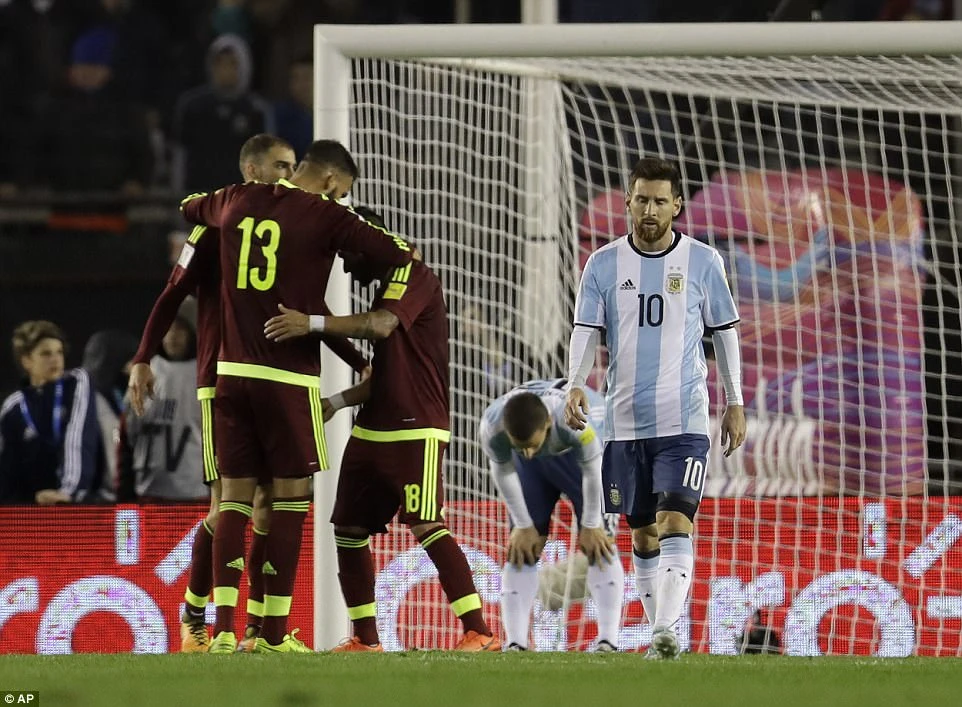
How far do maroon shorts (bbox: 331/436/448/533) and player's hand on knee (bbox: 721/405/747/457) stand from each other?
117cm

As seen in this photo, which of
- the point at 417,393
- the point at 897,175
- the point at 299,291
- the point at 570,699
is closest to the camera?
the point at 570,699

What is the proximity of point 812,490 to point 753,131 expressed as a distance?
108 inches

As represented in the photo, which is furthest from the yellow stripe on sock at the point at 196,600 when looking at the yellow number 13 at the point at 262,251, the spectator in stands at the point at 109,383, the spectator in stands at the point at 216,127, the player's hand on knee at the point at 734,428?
the spectator in stands at the point at 216,127

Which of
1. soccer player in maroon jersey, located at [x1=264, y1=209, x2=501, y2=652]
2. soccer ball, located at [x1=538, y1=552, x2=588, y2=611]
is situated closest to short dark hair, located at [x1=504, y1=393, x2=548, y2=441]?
soccer player in maroon jersey, located at [x1=264, y1=209, x2=501, y2=652]

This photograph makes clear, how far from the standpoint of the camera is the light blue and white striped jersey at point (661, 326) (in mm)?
6289

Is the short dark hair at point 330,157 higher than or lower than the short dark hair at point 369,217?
higher

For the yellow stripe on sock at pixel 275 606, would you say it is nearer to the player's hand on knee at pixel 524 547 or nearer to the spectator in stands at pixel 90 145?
the player's hand on knee at pixel 524 547

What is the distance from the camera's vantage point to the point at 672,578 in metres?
6.00

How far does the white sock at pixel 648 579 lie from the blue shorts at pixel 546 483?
132 centimetres

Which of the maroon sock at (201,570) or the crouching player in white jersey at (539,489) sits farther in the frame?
the crouching player in white jersey at (539,489)

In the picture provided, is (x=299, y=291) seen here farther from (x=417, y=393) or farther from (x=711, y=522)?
(x=711, y=522)

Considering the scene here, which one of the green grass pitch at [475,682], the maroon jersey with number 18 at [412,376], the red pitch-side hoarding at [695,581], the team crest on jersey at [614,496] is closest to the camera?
the green grass pitch at [475,682]

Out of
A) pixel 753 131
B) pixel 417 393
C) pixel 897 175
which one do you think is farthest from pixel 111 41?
pixel 417 393

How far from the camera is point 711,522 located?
26.9ft
